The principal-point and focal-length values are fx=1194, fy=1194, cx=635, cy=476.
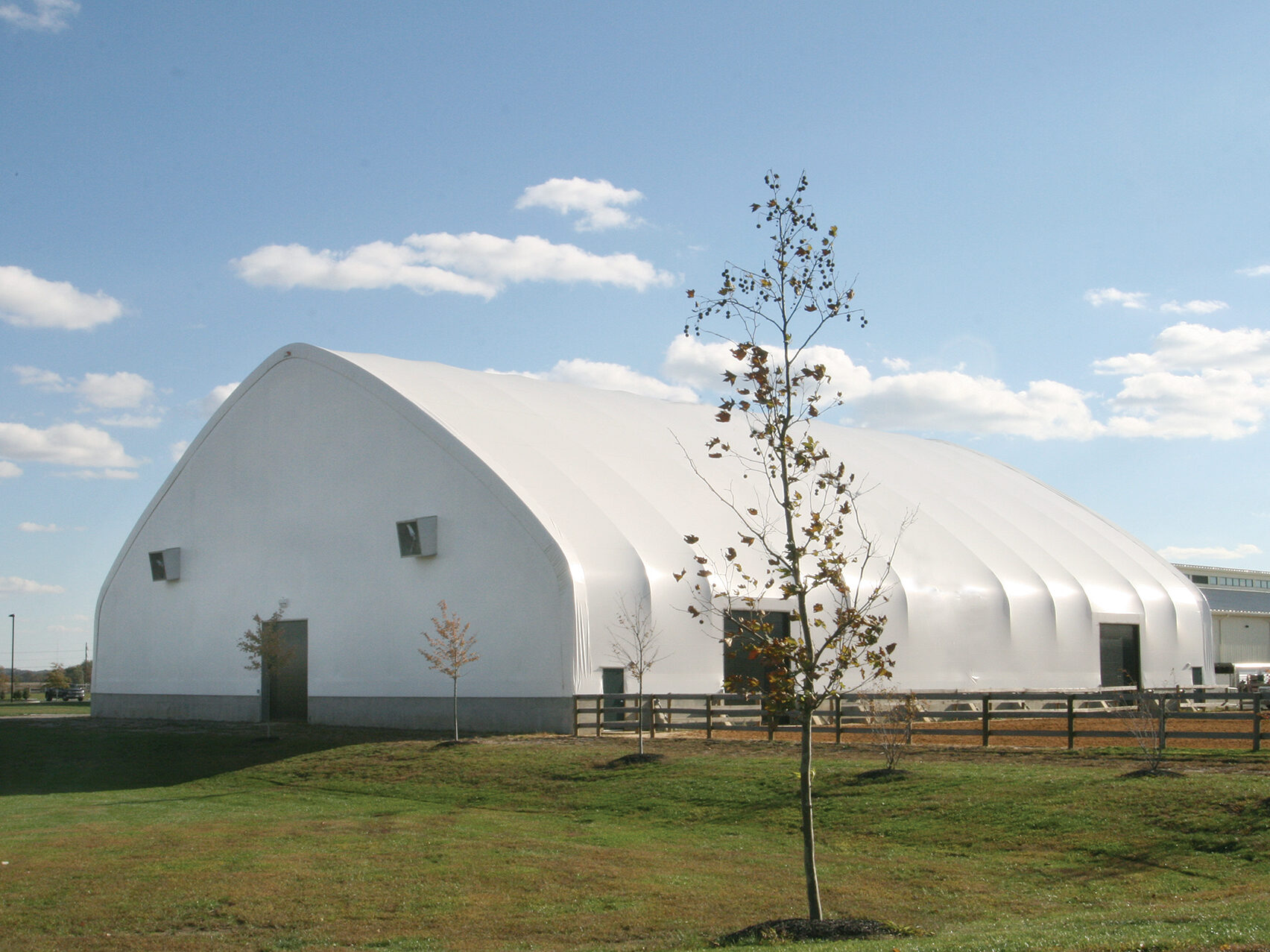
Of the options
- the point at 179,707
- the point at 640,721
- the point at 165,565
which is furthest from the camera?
the point at 165,565

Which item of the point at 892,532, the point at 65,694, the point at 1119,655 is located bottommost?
the point at 65,694

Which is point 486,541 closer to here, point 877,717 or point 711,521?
point 711,521

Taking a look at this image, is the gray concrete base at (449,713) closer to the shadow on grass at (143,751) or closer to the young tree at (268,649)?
the shadow on grass at (143,751)

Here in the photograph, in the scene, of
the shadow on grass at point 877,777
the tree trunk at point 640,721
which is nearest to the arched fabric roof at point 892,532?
the tree trunk at point 640,721

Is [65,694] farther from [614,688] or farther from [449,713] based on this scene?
[614,688]

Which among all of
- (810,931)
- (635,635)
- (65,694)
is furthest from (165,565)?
(65,694)

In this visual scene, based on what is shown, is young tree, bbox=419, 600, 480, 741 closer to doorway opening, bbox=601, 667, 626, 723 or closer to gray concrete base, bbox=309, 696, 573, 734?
gray concrete base, bbox=309, 696, 573, 734

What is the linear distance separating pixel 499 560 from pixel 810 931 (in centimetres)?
2060

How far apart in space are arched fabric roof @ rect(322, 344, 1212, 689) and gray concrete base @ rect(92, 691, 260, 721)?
442 inches

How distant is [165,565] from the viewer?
41.7 meters

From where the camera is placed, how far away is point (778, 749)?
2334cm

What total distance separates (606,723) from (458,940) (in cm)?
1655

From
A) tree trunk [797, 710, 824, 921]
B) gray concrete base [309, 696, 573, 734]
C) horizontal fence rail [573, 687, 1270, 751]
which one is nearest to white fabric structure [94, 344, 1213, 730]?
gray concrete base [309, 696, 573, 734]

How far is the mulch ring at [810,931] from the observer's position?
1048 centimetres
